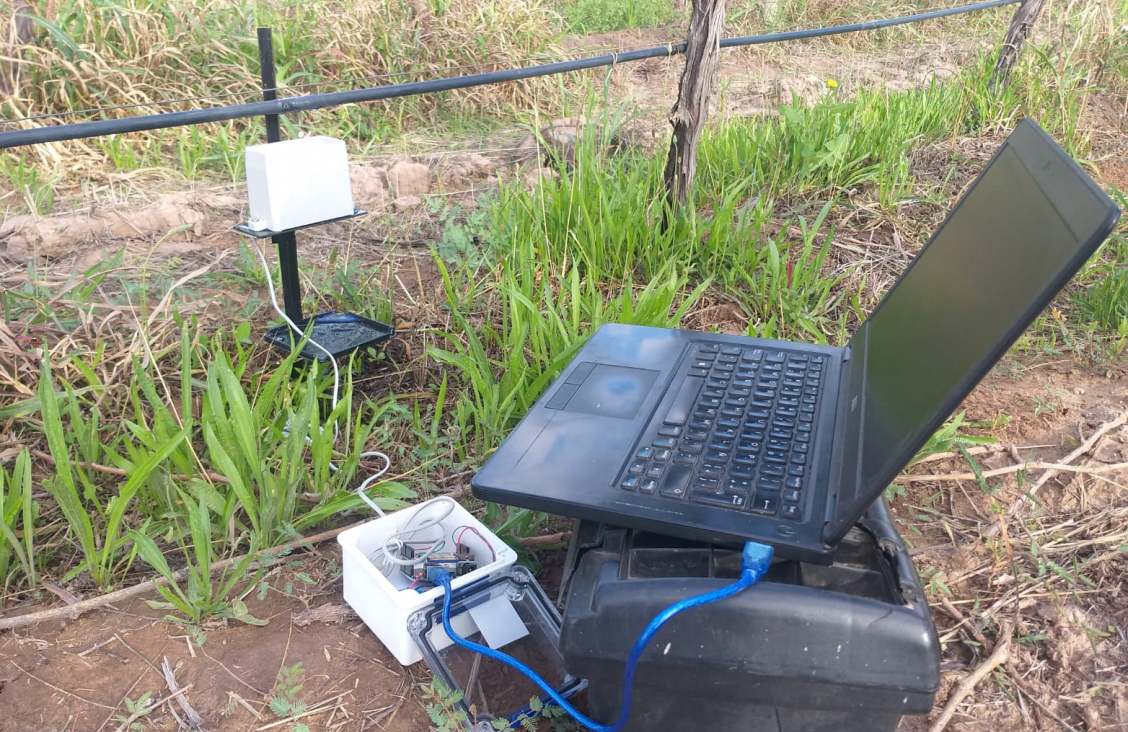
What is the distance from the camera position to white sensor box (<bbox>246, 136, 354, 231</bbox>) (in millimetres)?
1576

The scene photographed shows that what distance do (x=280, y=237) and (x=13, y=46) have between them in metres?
2.69

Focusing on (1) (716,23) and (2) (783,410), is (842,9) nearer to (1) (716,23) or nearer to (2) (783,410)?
(1) (716,23)

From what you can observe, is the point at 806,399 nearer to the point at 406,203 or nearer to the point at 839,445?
the point at 839,445

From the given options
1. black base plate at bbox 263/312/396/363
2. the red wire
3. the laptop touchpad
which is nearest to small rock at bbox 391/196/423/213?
black base plate at bbox 263/312/396/363

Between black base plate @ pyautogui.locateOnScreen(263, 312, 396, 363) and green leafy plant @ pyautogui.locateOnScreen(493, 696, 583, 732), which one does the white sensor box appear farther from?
green leafy plant @ pyautogui.locateOnScreen(493, 696, 583, 732)

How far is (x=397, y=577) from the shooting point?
1.25m

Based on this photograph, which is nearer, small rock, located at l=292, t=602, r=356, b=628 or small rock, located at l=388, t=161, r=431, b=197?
small rock, located at l=292, t=602, r=356, b=628

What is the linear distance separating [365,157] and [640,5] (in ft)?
11.9

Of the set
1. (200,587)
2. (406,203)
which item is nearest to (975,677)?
(200,587)

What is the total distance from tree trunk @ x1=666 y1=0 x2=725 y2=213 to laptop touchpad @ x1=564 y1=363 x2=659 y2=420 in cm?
116

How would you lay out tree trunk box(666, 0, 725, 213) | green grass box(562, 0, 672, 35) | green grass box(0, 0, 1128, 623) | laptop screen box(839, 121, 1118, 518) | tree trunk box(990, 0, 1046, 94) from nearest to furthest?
laptop screen box(839, 121, 1118, 518) → green grass box(0, 0, 1128, 623) → tree trunk box(666, 0, 725, 213) → tree trunk box(990, 0, 1046, 94) → green grass box(562, 0, 672, 35)

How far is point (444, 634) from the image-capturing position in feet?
3.87

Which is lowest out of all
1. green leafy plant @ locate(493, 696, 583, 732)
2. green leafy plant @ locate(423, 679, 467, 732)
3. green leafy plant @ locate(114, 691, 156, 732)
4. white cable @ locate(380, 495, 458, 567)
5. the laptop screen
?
green leafy plant @ locate(114, 691, 156, 732)

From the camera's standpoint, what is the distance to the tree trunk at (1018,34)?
12.6 feet
